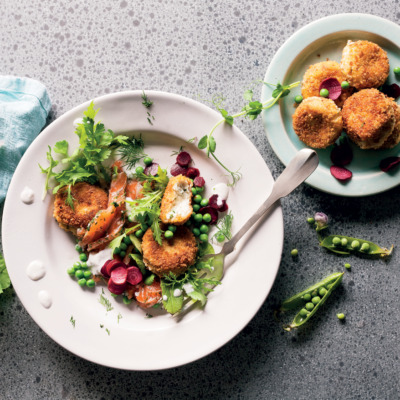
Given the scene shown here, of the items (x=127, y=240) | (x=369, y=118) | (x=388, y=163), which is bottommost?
(x=127, y=240)

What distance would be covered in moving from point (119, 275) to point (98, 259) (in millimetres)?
191

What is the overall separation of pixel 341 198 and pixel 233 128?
101 cm

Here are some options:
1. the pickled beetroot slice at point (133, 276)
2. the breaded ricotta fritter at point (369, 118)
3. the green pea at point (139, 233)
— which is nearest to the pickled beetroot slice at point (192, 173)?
the green pea at point (139, 233)

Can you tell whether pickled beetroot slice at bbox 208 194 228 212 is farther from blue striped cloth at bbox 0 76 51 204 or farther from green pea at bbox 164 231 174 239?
blue striped cloth at bbox 0 76 51 204

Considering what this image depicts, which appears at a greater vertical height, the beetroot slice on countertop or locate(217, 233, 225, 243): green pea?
locate(217, 233, 225, 243): green pea

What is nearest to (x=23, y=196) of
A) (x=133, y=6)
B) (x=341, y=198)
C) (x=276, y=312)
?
(x=133, y=6)

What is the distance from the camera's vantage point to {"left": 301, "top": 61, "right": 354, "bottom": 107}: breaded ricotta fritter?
113 inches

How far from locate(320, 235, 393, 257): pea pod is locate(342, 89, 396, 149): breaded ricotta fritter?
68 centimetres

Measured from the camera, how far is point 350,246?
3086mm

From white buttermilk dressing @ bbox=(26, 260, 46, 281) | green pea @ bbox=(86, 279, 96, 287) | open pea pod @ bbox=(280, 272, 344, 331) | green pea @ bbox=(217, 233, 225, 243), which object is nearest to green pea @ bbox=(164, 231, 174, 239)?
green pea @ bbox=(217, 233, 225, 243)

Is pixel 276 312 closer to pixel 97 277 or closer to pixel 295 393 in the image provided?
pixel 295 393

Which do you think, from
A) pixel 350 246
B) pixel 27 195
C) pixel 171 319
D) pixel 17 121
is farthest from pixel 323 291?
pixel 17 121

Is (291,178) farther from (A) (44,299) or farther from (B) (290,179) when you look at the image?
(A) (44,299)

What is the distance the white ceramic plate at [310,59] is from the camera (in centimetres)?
289
